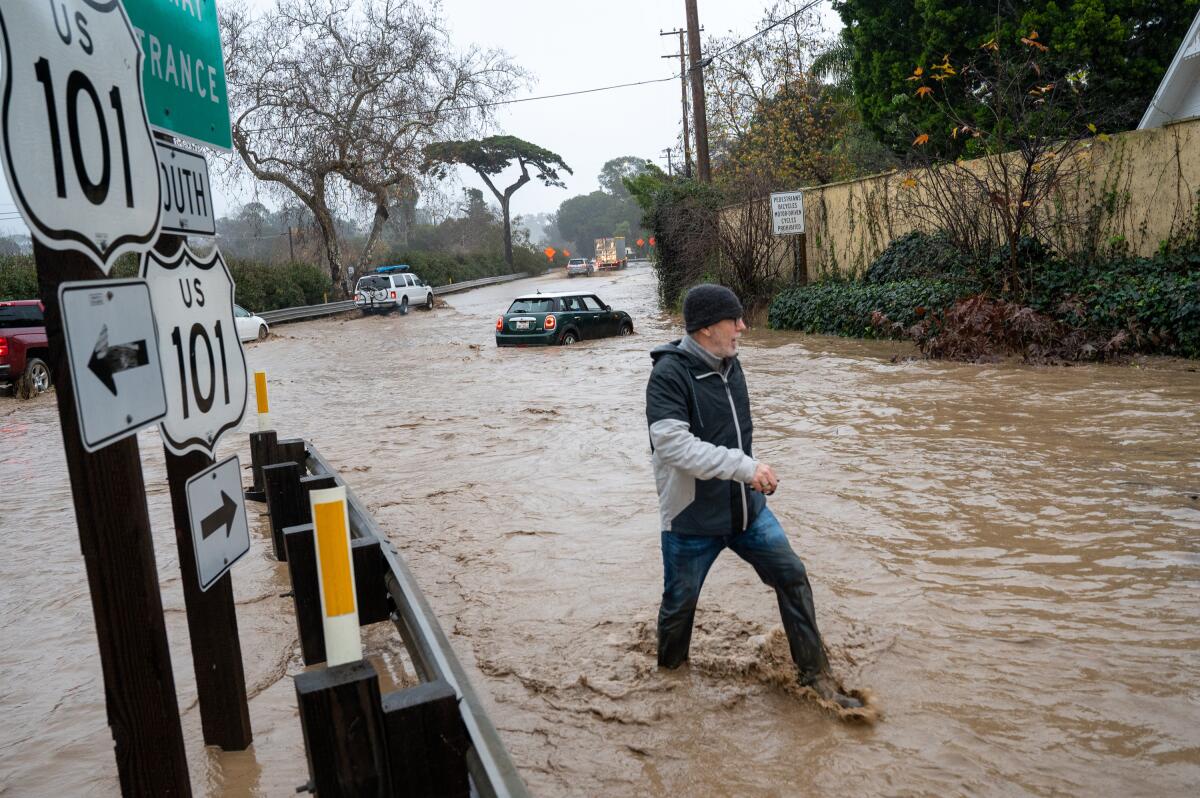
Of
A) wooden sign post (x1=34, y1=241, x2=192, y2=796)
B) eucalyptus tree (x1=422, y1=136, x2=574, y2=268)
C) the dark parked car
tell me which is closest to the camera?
wooden sign post (x1=34, y1=241, x2=192, y2=796)

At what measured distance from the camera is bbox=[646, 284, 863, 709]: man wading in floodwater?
409 cm

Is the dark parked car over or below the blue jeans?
over

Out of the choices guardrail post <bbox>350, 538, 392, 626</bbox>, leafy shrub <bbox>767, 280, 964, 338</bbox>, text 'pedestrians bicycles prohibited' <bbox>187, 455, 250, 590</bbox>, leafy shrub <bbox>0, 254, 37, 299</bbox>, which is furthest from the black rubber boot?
leafy shrub <bbox>0, 254, 37, 299</bbox>

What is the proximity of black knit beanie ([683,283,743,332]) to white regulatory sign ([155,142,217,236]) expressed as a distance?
6.18 ft

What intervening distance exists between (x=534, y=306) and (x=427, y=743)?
1837 centimetres

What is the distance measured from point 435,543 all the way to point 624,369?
32.0 ft

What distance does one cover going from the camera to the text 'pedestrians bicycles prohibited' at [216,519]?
Result: 10.2 ft

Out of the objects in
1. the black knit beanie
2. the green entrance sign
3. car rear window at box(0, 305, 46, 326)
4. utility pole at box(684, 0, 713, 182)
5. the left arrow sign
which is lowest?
the black knit beanie

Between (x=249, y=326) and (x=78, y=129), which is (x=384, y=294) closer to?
(x=249, y=326)

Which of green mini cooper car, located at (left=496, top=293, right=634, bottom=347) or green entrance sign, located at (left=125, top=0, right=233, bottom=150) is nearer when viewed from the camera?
green entrance sign, located at (left=125, top=0, right=233, bottom=150)

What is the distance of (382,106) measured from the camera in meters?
40.6

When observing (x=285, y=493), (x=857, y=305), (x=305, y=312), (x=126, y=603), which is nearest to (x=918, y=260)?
(x=857, y=305)

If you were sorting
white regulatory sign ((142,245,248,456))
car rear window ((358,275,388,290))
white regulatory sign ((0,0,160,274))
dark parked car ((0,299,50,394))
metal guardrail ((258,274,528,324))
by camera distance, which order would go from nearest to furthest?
white regulatory sign ((0,0,160,274)), white regulatory sign ((142,245,248,456)), dark parked car ((0,299,50,394)), metal guardrail ((258,274,528,324)), car rear window ((358,275,388,290))

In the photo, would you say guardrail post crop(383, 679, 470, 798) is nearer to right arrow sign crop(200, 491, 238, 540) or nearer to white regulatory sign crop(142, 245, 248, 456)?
right arrow sign crop(200, 491, 238, 540)
